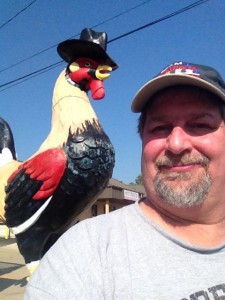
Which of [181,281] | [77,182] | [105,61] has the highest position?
[105,61]

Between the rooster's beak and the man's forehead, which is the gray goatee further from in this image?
the rooster's beak

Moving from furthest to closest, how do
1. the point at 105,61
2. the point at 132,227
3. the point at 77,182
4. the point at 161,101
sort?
the point at 105,61 < the point at 77,182 < the point at 161,101 < the point at 132,227

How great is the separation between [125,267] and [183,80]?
61cm

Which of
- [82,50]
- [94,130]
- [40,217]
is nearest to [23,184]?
[40,217]

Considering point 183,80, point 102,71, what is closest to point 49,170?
point 102,71

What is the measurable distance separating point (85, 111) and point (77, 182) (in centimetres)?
55

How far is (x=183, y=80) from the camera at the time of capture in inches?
44.9

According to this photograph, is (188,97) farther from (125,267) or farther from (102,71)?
(102,71)

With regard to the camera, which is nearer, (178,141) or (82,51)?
(178,141)

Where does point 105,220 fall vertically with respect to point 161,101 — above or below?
below

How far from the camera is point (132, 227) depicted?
1089mm

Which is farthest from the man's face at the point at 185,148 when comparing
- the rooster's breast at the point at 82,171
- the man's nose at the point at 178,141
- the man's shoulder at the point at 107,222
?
the rooster's breast at the point at 82,171

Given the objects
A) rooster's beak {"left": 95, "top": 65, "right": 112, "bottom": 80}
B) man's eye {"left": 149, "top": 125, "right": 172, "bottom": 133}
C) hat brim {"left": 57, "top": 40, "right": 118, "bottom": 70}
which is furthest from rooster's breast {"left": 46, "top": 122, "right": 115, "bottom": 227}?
man's eye {"left": 149, "top": 125, "right": 172, "bottom": 133}

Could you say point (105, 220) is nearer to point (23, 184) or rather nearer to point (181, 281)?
point (181, 281)
